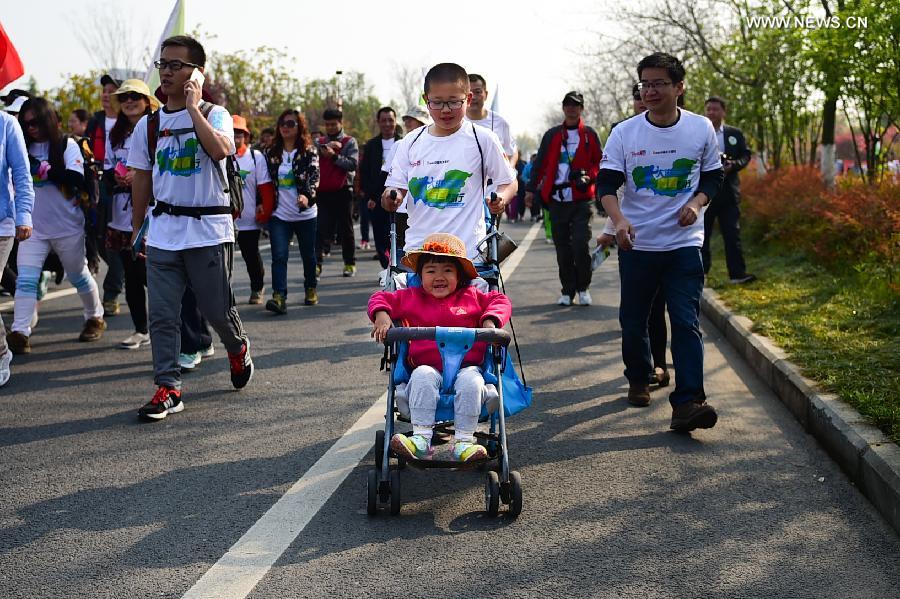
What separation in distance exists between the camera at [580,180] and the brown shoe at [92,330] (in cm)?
459

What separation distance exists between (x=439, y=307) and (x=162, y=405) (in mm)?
2230

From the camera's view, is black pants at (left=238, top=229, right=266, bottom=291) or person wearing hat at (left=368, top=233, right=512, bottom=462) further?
black pants at (left=238, top=229, right=266, bottom=291)

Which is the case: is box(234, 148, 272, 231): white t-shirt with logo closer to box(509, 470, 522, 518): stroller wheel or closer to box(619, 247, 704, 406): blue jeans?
box(619, 247, 704, 406): blue jeans

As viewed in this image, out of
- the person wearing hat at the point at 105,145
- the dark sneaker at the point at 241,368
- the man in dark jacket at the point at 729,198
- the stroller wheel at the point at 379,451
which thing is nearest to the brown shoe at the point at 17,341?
the person wearing hat at the point at 105,145

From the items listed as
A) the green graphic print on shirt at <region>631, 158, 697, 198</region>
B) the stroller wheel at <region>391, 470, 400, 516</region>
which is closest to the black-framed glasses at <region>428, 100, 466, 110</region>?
the green graphic print on shirt at <region>631, 158, 697, 198</region>

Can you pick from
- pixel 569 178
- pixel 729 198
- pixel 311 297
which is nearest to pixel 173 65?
pixel 569 178

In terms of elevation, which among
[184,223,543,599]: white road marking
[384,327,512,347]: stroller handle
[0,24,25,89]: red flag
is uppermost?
[0,24,25,89]: red flag

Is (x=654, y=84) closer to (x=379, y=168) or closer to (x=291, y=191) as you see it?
(x=291, y=191)

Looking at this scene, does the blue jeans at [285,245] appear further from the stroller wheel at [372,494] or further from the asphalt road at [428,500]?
the stroller wheel at [372,494]

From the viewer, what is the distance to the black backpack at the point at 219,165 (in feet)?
21.1

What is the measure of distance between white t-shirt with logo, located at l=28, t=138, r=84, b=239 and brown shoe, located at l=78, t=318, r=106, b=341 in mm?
900

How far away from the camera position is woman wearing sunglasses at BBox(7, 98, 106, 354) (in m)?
8.55

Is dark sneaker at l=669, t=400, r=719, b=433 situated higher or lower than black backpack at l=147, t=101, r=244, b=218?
lower

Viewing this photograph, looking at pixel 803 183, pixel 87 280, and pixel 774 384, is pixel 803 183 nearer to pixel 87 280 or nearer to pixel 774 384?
pixel 774 384
